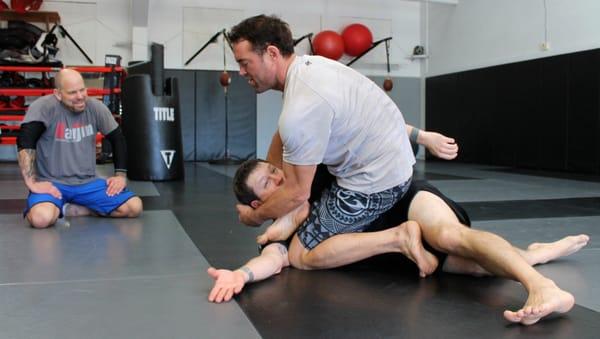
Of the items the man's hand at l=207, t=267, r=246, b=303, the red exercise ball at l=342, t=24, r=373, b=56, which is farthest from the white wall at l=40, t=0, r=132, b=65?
the man's hand at l=207, t=267, r=246, b=303

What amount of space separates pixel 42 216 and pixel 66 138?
532mm

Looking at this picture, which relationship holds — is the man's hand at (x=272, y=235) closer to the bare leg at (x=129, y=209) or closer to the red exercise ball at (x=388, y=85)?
the bare leg at (x=129, y=209)

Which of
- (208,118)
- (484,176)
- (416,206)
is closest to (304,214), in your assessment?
(416,206)

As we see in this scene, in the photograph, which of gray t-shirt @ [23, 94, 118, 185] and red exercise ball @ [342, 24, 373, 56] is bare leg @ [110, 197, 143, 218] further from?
red exercise ball @ [342, 24, 373, 56]

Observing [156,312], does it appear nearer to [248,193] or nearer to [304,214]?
[248,193]

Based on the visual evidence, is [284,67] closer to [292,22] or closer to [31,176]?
[31,176]

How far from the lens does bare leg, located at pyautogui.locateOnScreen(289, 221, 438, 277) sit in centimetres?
222

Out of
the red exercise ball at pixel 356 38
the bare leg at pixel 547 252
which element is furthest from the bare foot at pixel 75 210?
the red exercise ball at pixel 356 38

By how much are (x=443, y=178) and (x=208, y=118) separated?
5318mm

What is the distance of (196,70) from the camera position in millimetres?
10852

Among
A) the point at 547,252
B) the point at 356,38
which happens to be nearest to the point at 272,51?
the point at 547,252

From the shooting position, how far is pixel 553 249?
246 centimetres

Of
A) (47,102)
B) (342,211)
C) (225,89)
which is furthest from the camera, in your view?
(225,89)

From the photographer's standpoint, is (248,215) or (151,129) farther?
(151,129)
